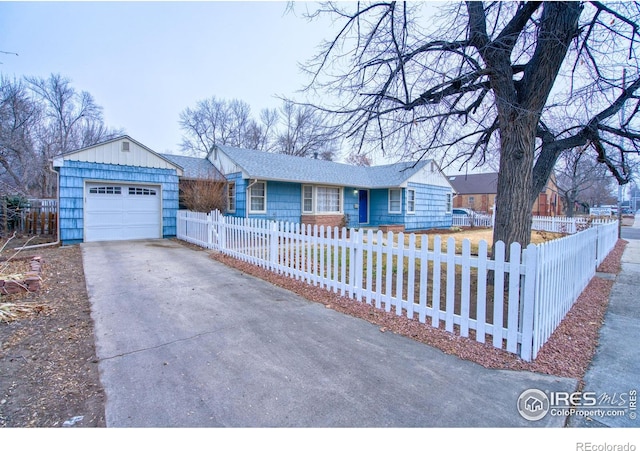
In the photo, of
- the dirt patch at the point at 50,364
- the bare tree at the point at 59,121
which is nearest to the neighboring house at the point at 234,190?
the dirt patch at the point at 50,364

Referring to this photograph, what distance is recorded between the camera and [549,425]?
220 centimetres

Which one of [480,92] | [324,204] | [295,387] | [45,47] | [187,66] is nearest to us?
[295,387]

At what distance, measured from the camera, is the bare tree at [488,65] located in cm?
476

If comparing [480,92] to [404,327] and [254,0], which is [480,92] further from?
[404,327]

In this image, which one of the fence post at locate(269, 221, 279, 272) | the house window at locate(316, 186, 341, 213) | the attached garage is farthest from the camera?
the house window at locate(316, 186, 341, 213)

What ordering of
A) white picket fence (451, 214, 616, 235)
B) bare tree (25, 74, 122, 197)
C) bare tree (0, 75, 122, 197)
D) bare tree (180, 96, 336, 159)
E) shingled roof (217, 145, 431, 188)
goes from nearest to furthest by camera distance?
shingled roof (217, 145, 431, 188)
white picket fence (451, 214, 616, 235)
bare tree (0, 75, 122, 197)
bare tree (25, 74, 122, 197)
bare tree (180, 96, 336, 159)

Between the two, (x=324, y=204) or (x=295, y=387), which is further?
(x=324, y=204)

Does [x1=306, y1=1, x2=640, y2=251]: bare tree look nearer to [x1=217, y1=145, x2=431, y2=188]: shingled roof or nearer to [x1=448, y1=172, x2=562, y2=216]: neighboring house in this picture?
[x1=217, y1=145, x2=431, y2=188]: shingled roof

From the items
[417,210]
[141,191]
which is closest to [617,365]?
[141,191]

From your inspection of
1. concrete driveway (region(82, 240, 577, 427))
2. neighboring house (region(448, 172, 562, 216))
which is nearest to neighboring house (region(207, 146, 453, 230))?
concrete driveway (region(82, 240, 577, 427))

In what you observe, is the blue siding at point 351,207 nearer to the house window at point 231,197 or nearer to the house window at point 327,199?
the house window at point 327,199

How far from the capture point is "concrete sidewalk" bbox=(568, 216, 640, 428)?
229 cm
